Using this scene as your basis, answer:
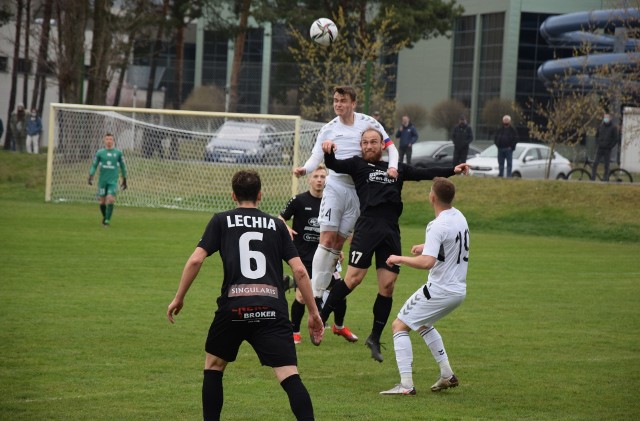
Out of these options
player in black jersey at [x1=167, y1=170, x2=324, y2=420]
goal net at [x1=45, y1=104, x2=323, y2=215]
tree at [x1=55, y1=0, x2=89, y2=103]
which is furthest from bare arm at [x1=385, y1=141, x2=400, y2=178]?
tree at [x1=55, y1=0, x2=89, y2=103]

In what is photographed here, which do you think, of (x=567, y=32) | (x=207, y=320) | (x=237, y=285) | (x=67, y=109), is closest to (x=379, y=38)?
(x=567, y=32)

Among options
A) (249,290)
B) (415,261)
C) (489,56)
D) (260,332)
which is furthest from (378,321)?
(489,56)

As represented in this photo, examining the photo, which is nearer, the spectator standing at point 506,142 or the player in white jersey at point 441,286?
the player in white jersey at point 441,286

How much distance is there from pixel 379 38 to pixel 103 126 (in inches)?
645

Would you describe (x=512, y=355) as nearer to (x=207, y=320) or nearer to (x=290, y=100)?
(x=207, y=320)

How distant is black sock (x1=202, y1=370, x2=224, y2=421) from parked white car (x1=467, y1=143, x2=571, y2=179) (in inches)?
1059

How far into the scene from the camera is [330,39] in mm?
13906

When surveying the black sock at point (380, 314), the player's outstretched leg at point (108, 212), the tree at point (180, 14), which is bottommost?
the black sock at point (380, 314)

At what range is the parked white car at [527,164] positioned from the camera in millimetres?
32969

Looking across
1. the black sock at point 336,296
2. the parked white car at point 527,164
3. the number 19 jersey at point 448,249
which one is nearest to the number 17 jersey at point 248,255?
the number 19 jersey at point 448,249

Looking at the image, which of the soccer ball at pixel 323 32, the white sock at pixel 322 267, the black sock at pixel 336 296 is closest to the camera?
the black sock at pixel 336 296

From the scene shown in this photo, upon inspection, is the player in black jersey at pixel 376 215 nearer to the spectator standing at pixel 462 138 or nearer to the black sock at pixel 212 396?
the black sock at pixel 212 396

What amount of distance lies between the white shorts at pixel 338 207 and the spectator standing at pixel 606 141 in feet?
64.9

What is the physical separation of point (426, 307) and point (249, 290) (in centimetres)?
223
